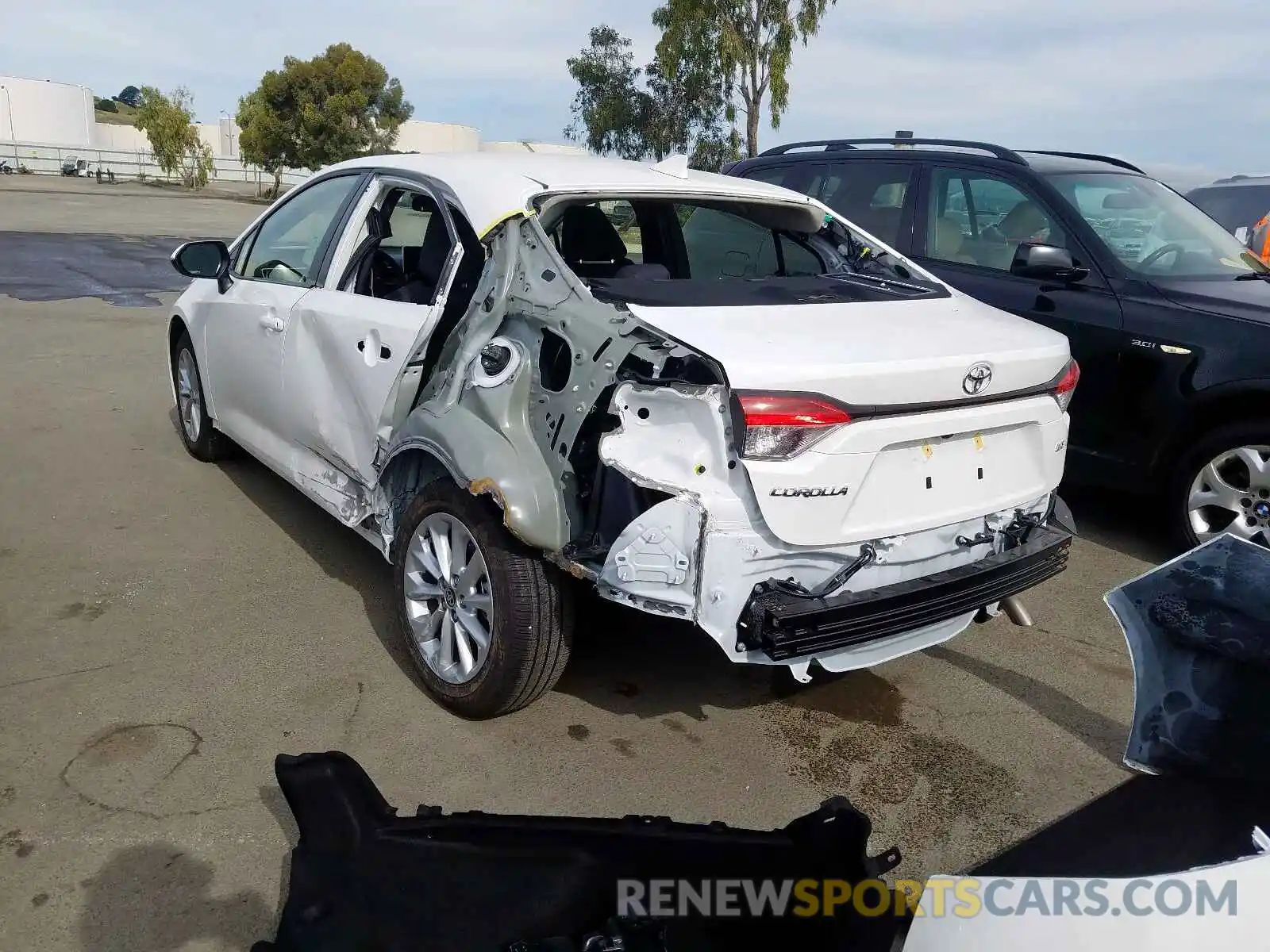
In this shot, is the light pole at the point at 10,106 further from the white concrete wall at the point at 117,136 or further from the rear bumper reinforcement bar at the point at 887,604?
the rear bumper reinforcement bar at the point at 887,604

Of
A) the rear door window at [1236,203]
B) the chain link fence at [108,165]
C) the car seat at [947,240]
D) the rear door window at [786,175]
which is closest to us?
the car seat at [947,240]

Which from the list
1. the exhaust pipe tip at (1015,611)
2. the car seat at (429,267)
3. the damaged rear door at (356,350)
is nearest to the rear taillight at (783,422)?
the exhaust pipe tip at (1015,611)

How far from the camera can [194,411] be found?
5.92 metres

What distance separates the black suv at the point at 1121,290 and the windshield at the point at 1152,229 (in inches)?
0.4

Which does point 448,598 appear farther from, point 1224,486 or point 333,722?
point 1224,486

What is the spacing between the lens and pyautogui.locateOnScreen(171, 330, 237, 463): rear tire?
577 centimetres

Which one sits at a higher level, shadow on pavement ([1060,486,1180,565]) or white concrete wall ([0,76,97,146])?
white concrete wall ([0,76,97,146])

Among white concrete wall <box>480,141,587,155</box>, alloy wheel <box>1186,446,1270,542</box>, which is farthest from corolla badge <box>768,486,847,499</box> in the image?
alloy wheel <box>1186,446,1270,542</box>

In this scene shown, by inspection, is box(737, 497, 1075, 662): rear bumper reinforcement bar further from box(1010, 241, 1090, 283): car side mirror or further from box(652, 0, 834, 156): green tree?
box(652, 0, 834, 156): green tree

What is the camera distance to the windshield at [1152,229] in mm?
5371

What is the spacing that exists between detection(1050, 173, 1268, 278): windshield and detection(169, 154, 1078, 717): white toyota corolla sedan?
196cm

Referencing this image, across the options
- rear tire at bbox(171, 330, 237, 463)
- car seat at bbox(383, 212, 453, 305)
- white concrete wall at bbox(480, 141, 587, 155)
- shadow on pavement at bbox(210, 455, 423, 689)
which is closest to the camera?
car seat at bbox(383, 212, 453, 305)

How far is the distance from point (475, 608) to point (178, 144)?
54564 millimetres

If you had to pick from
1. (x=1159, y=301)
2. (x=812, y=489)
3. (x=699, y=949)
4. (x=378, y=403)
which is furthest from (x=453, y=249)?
(x=1159, y=301)
